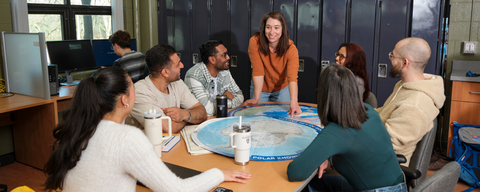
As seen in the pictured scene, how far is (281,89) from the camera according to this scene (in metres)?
3.00

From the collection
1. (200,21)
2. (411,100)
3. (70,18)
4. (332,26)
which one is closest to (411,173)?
(411,100)

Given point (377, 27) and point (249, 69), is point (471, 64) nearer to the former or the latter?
point (377, 27)

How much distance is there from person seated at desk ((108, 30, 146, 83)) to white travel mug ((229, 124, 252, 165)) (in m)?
2.35

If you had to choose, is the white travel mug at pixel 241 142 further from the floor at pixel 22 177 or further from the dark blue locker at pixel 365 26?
the dark blue locker at pixel 365 26

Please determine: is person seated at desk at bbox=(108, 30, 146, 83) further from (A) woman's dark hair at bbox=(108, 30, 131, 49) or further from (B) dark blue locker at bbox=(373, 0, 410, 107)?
(B) dark blue locker at bbox=(373, 0, 410, 107)

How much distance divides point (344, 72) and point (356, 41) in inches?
94.8

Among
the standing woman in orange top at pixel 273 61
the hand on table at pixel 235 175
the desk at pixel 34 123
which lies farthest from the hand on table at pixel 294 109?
the desk at pixel 34 123

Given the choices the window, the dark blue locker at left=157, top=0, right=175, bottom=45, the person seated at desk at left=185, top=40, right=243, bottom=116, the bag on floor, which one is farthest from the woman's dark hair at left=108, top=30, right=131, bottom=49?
the bag on floor

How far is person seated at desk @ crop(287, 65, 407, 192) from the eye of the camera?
1.30m

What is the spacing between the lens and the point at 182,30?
458cm

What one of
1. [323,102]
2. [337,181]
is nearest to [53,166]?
[323,102]

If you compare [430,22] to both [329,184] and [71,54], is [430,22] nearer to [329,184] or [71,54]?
[329,184]

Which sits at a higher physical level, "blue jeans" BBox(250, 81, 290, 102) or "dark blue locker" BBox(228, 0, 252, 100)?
"dark blue locker" BBox(228, 0, 252, 100)

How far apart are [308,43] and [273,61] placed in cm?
107
